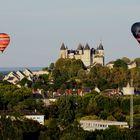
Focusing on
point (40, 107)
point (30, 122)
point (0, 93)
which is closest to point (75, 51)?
point (0, 93)

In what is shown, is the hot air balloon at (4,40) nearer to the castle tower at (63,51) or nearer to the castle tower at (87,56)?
the castle tower at (87,56)

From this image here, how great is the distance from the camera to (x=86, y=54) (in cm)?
8650

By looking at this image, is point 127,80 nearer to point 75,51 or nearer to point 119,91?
point 119,91

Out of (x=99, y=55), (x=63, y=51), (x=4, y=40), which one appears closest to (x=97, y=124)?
(x=4, y=40)

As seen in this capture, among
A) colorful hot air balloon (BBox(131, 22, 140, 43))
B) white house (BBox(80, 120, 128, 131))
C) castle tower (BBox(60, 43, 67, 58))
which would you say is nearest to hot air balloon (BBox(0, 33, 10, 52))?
colorful hot air balloon (BBox(131, 22, 140, 43))

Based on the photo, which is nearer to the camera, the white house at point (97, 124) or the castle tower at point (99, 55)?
the white house at point (97, 124)

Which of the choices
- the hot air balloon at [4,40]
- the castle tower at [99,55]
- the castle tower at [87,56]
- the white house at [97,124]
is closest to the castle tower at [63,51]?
the castle tower at [87,56]

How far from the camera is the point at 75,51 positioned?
Result: 89000 mm

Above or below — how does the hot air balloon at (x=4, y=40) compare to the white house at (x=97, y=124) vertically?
above

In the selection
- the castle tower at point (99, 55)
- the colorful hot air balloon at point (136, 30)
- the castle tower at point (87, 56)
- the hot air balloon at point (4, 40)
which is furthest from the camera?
the castle tower at point (87, 56)

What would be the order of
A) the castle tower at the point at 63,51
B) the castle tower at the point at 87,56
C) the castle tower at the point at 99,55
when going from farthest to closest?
the castle tower at the point at 63,51 → the castle tower at the point at 87,56 → the castle tower at the point at 99,55

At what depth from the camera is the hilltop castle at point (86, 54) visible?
85.6 meters

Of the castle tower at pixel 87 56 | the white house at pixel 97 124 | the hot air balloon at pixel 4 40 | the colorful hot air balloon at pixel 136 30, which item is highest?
the colorful hot air balloon at pixel 136 30

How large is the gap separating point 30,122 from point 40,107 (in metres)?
12.1
